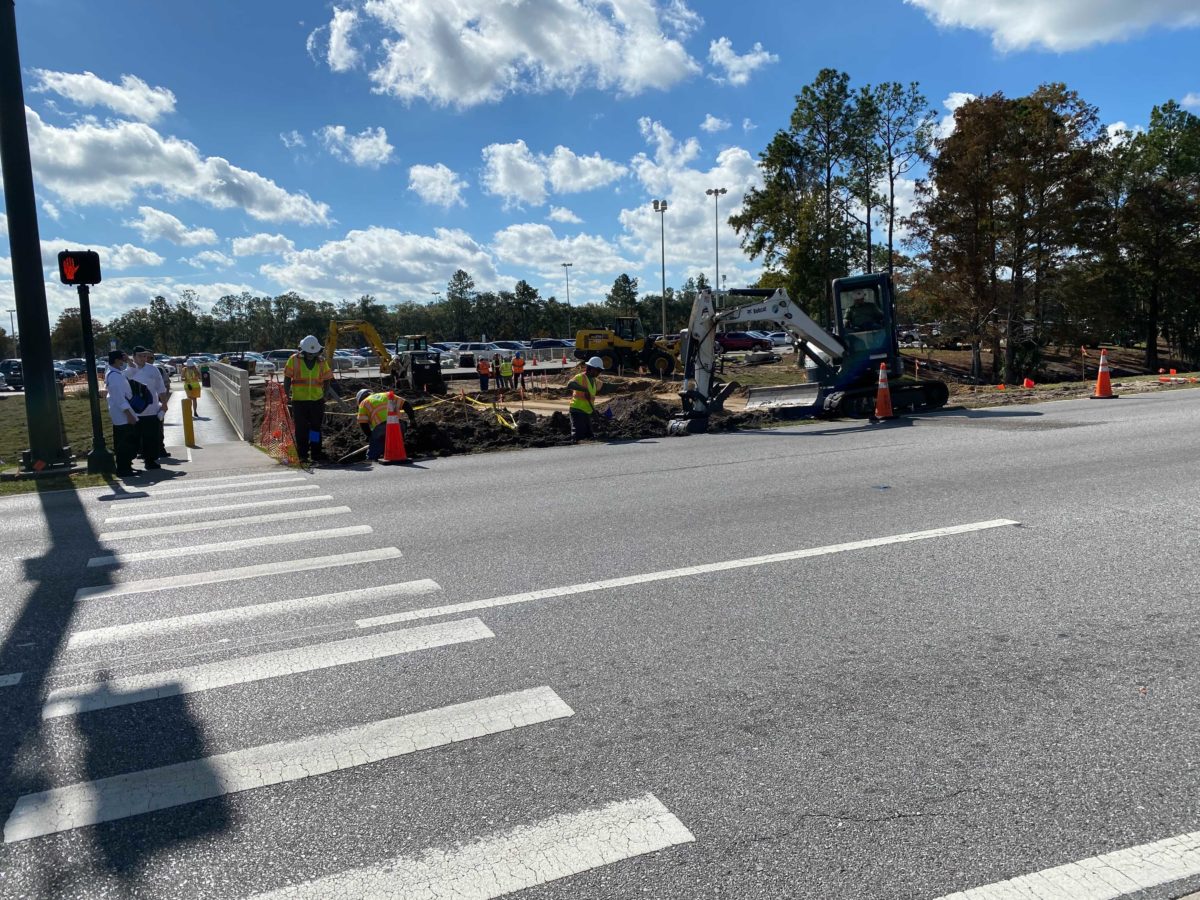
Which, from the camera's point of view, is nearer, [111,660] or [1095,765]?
[1095,765]

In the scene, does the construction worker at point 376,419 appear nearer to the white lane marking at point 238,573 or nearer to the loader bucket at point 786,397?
the white lane marking at point 238,573

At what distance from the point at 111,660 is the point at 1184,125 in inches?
3146

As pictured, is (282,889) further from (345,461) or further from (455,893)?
(345,461)

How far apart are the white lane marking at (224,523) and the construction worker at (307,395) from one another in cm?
473

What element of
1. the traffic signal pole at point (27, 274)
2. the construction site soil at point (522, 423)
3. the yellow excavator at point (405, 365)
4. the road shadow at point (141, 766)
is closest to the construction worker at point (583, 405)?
the construction site soil at point (522, 423)

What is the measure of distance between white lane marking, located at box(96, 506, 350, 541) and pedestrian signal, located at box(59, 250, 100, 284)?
535cm

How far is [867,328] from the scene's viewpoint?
1842 cm

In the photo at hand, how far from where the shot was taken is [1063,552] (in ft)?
22.0

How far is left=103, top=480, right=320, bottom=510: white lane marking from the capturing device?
10.3 meters

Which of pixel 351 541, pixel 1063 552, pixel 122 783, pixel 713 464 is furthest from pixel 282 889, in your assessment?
pixel 713 464

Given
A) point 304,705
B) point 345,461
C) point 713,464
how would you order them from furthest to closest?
point 345,461 < point 713,464 < point 304,705

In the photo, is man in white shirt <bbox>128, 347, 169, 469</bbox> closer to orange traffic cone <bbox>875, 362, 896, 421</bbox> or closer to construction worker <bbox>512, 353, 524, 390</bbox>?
orange traffic cone <bbox>875, 362, 896, 421</bbox>

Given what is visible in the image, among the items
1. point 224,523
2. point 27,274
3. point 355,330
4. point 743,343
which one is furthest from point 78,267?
point 743,343

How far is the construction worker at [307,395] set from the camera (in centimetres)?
1405
